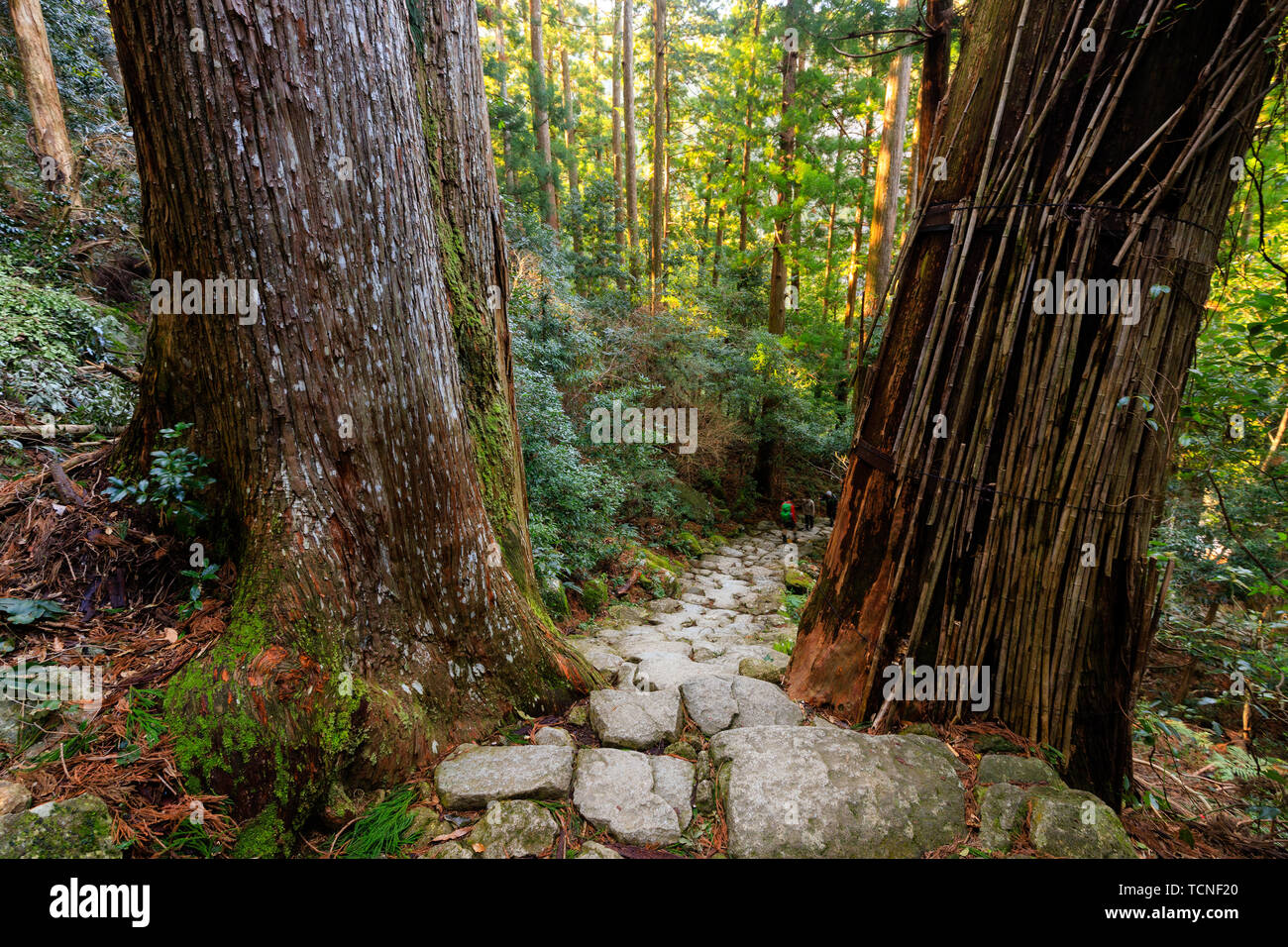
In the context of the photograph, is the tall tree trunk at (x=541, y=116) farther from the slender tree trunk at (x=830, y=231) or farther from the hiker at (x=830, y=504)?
the hiker at (x=830, y=504)

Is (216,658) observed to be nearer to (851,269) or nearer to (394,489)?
(394,489)

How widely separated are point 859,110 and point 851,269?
5136 millimetres

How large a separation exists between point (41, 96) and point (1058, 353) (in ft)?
32.9

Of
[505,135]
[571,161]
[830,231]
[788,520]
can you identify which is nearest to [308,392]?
[788,520]

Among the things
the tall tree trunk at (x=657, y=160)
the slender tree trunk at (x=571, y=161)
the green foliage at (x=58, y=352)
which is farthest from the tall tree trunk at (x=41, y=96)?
the slender tree trunk at (x=571, y=161)

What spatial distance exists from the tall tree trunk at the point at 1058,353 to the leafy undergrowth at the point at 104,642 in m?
2.55

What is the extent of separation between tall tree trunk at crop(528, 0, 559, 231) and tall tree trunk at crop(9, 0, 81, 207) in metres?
8.66

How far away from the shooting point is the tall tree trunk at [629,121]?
13.7 m

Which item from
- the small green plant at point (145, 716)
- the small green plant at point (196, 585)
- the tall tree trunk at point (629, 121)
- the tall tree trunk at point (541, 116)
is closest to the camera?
the small green plant at point (145, 716)

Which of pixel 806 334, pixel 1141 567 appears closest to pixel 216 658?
pixel 1141 567

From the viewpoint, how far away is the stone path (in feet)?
5.50

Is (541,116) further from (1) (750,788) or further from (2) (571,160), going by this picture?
(1) (750,788)

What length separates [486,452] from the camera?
9.83ft
